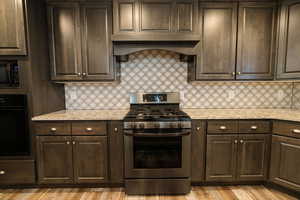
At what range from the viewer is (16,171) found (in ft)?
6.32

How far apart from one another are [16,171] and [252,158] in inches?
116

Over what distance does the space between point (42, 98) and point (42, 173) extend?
3.11 ft

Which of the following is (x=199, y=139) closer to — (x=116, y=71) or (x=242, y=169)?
(x=242, y=169)

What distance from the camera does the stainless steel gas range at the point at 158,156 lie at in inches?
71.7

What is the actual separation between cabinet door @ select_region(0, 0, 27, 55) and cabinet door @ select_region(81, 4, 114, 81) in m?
0.65

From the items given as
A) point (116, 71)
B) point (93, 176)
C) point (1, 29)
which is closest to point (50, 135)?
point (93, 176)

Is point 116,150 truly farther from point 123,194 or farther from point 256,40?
point 256,40

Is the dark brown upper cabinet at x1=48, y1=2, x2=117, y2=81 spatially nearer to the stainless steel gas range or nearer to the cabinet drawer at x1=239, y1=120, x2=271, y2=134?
the stainless steel gas range

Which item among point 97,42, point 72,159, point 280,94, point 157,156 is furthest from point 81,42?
point 280,94

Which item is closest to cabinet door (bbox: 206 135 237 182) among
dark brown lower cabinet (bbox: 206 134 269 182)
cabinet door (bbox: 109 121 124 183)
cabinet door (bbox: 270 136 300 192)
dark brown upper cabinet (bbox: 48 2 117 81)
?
dark brown lower cabinet (bbox: 206 134 269 182)

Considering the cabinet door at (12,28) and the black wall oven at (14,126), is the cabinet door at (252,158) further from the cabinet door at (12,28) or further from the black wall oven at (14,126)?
the cabinet door at (12,28)

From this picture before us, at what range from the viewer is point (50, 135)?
190 cm

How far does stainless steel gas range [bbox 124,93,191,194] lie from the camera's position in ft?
5.98

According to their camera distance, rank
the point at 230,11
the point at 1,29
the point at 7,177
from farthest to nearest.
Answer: the point at 230,11
the point at 7,177
the point at 1,29
